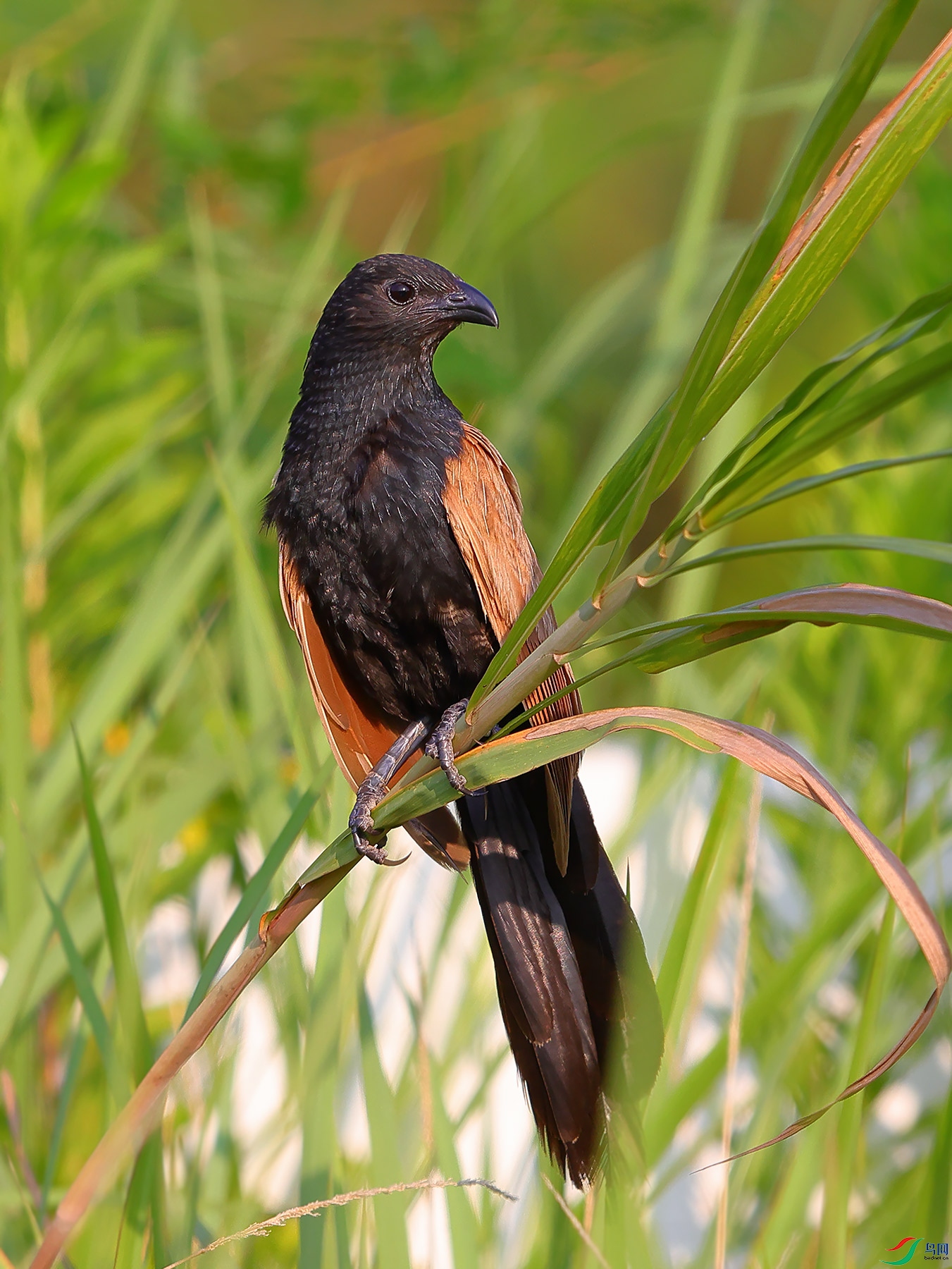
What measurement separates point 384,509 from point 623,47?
1.64 m

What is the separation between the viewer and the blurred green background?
105 centimetres

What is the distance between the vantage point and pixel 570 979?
101 cm

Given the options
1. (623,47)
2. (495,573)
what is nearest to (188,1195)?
(495,573)

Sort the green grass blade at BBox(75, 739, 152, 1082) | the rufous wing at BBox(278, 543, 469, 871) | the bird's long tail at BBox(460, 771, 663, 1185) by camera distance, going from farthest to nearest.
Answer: the rufous wing at BBox(278, 543, 469, 871) < the bird's long tail at BBox(460, 771, 663, 1185) < the green grass blade at BBox(75, 739, 152, 1082)

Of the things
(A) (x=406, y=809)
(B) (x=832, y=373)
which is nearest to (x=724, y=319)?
(B) (x=832, y=373)

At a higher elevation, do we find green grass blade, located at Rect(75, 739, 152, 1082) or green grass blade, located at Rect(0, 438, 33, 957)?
green grass blade, located at Rect(0, 438, 33, 957)

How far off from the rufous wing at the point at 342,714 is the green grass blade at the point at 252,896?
28 cm

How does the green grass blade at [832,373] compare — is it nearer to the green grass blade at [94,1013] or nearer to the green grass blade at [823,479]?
the green grass blade at [823,479]

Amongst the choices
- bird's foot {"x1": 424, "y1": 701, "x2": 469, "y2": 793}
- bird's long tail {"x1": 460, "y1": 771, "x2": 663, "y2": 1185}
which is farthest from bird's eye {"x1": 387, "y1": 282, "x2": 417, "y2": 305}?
bird's long tail {"x1": 460, "y1": 771, "x2": 663, "y2": 1185}

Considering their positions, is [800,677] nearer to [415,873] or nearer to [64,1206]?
[415,873]

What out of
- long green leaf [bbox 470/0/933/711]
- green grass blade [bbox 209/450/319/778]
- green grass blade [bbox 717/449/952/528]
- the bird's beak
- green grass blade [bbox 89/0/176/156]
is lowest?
green grass blade [bbox 717/449/952/528]

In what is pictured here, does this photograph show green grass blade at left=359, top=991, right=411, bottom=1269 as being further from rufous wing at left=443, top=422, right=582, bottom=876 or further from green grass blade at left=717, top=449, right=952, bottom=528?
green grass blade at left=717, top=449, right=952, bottom=528

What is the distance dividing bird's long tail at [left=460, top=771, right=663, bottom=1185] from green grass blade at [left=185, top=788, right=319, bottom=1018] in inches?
10.2

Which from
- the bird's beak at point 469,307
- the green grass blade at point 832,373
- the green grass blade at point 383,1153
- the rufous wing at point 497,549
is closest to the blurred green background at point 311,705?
the green grass blade at point 383,1153
